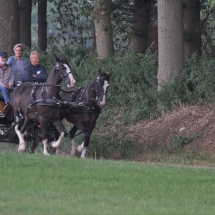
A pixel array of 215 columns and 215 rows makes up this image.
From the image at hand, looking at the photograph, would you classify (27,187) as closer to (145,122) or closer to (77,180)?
(77,180)

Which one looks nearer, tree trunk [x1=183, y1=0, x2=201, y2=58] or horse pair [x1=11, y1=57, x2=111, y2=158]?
horse pair [x1=11, y1=57, x2=111, y2=158]

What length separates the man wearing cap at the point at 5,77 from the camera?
21.0 meters

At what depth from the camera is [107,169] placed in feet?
54.8

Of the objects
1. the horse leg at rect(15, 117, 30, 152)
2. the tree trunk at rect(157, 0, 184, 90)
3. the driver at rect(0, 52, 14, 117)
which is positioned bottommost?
the horse leg at rect(15, 117, 30, 152)

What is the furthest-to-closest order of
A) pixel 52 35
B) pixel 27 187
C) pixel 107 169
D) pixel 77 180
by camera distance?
pixel 52 35 < pixel 107 169 < pixel 77 180 < pixel 27 187

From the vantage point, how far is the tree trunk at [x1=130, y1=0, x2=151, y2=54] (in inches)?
1260

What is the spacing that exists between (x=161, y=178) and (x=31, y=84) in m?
5.85

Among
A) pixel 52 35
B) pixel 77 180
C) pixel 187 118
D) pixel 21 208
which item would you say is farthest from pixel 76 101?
pixel 52 35

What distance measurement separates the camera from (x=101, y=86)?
2038 cm

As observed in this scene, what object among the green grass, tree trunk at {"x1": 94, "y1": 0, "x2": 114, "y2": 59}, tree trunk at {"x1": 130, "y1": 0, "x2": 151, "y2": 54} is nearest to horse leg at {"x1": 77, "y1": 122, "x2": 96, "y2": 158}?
the green grass

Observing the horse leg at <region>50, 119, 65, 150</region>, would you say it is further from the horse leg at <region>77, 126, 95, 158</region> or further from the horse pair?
the horse leg at <region>77, 126, 95, 158</region>

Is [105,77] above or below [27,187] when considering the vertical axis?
above

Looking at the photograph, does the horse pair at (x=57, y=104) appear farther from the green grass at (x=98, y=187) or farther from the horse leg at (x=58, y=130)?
the green grass at (x=98, y=187)

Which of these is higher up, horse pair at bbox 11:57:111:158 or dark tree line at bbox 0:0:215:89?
dark tree line at bbox 0:0:215:89
